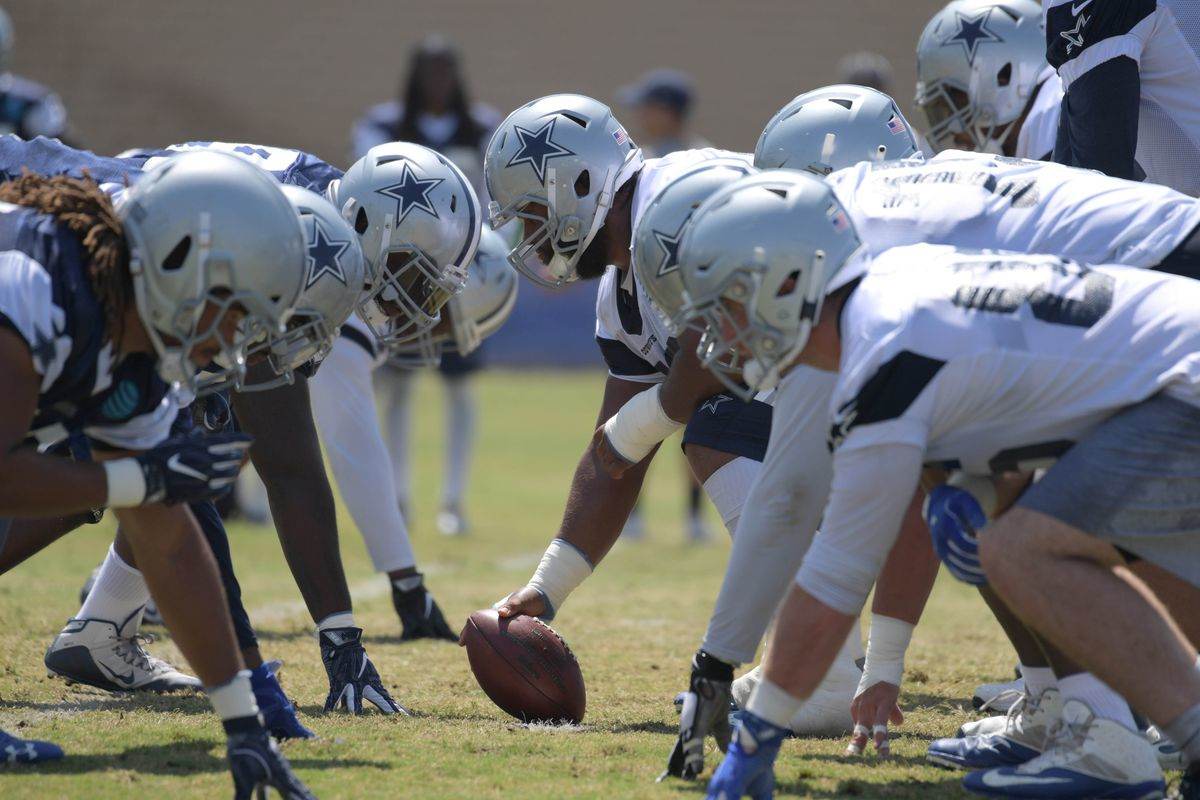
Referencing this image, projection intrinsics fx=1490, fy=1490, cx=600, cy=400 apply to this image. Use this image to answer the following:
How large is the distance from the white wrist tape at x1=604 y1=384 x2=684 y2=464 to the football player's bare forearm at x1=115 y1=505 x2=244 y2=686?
1.55 metres

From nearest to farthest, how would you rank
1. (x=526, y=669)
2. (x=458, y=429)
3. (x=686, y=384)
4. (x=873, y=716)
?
(x=873, y=716) < (x=686, y=384) < (x=526, y=669) < (x=458, y=429)

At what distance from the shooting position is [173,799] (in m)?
3.41

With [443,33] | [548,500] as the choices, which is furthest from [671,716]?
[443,33]

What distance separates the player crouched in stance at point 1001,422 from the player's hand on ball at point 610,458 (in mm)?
1293

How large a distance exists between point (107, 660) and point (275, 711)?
3.58 feet

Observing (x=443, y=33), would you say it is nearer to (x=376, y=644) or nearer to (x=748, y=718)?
(x=376, y=644)

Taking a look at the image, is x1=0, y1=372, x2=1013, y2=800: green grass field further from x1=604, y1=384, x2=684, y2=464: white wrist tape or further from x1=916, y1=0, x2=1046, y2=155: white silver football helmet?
x1=916, y1=0, x2=1046, y2=155: white silver football helmet

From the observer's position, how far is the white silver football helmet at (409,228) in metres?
4.93

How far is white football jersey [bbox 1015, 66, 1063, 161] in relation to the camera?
18.1 feet

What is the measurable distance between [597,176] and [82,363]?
6.54 ft

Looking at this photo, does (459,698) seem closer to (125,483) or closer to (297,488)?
(297,488)

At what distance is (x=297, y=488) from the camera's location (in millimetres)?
4762

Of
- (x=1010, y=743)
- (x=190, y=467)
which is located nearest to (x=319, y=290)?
(x=190, y=467)

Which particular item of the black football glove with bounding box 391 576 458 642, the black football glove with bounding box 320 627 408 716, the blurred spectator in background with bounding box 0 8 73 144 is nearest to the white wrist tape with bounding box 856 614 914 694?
the black football glove with bounding box 320 627 408 716
